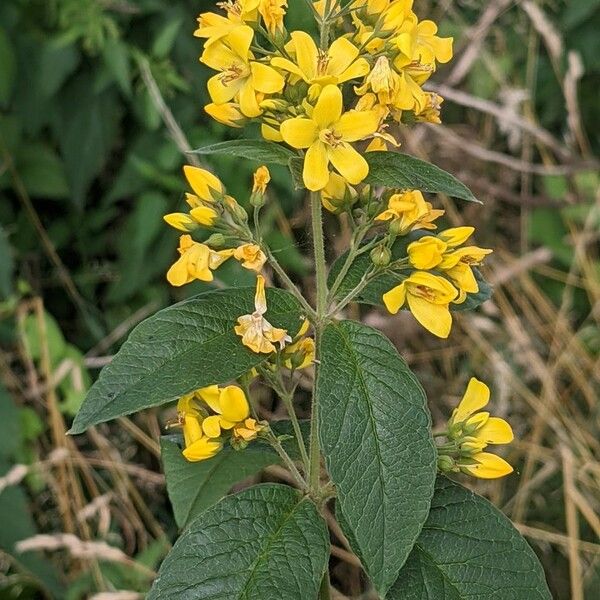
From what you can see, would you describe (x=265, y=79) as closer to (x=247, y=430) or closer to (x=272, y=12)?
(x=272, y=12)

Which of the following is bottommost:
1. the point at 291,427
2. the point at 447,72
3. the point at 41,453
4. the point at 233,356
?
the point at 41,453

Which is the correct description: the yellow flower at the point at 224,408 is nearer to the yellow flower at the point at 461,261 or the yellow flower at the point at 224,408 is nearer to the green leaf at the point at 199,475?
the green leaf at the point at 199,475

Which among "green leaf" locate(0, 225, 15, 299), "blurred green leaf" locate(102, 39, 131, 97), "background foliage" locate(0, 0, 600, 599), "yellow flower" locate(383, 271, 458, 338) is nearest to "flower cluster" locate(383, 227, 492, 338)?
"yellow flower" locate(383, 271, 458, 338)

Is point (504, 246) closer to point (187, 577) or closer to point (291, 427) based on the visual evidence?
point (291, 427)

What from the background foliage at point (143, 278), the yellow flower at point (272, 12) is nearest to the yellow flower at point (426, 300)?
the yellow flower at point (272, 12)

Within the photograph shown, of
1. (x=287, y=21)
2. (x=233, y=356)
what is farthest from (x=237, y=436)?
(x=287, y=21)
